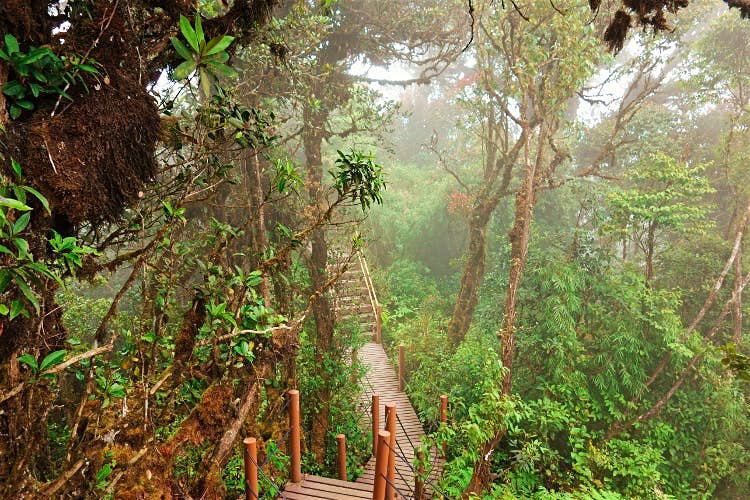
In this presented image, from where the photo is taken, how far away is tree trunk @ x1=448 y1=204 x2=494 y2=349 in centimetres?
959

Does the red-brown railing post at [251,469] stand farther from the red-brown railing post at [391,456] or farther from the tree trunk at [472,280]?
the tree trunk at [472,280]

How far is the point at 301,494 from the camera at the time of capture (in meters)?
4.64

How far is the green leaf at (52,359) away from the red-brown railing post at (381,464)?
9.70 ft

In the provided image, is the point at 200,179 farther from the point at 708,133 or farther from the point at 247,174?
the point at 708,133

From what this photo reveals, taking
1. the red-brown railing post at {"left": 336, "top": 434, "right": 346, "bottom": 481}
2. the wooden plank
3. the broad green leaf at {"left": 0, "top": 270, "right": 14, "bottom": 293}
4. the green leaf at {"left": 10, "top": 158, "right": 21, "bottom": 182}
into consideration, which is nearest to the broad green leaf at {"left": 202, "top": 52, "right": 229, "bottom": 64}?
the green leaf at {"left": 10, "top": 158, "right": 21, "bottom": 182}

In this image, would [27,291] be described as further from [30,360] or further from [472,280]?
[472,280]

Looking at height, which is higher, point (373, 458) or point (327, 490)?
point (327, 490)

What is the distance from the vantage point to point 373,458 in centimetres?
652

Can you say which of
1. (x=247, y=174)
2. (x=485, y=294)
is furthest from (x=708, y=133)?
(x=247, y=174)

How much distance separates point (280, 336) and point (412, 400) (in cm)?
506

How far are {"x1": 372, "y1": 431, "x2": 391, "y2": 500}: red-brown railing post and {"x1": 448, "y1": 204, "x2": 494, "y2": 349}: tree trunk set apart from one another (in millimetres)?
5605

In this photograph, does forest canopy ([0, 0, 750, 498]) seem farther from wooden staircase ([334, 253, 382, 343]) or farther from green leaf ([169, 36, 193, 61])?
wooden staircase ([334, 253, 382, 343])

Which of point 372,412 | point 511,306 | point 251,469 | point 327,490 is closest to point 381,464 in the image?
point 327,490

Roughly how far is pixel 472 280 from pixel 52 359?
8.81 metres
